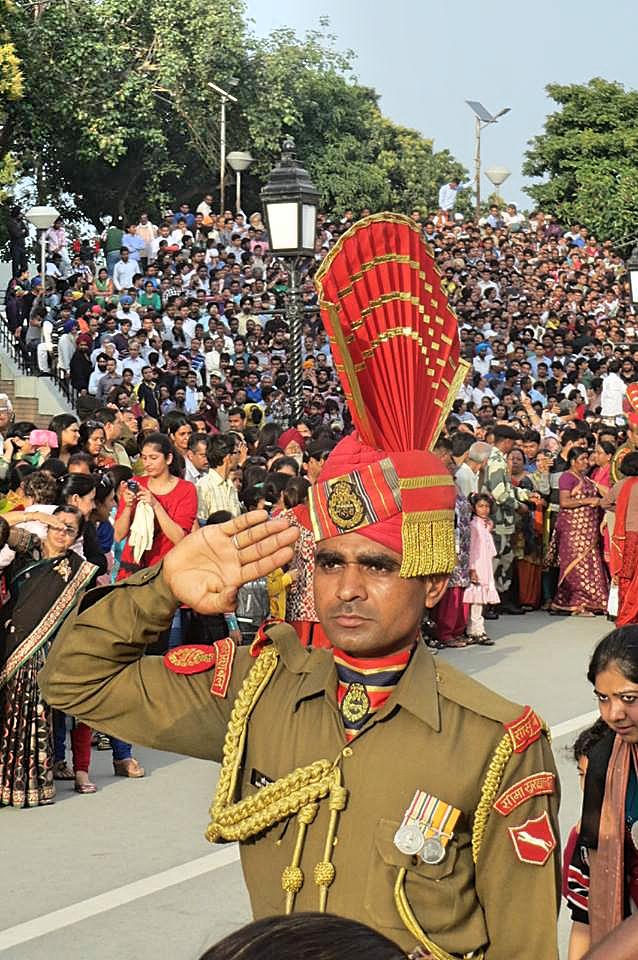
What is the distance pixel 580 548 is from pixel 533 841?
13581 mm

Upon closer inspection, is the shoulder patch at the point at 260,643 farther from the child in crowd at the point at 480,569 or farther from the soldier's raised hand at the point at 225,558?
the child in crowd at the point at 480,569

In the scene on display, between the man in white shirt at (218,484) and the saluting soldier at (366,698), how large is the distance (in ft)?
30.0

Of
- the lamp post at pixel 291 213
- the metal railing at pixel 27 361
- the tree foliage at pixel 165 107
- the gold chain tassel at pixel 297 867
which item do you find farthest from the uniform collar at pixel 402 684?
the tree foliage at pixel 165 107

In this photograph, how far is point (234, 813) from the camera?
3207mm

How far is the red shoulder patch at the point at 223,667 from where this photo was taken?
3.29 meters

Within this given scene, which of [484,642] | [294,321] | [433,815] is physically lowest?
[484,642]

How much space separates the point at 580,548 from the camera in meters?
16.5

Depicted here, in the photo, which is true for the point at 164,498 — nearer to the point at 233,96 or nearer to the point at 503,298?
the point at 503,298

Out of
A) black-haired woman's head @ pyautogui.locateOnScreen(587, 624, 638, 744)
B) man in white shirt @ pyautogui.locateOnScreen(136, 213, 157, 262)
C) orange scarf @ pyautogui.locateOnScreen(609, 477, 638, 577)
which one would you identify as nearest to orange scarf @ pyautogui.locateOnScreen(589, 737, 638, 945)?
black-haired woman's head @ pyautogui.locateOnScreen(587, 624, 638, 744)

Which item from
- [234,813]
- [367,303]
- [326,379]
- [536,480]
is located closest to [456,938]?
[234,813]

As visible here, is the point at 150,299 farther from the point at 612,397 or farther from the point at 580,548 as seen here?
the point at 580,548

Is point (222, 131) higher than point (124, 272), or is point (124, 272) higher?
point (222, 131)

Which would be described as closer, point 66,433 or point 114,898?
point 114,898

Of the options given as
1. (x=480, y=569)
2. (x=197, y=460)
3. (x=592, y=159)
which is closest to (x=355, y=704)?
(x=197, y=460)
